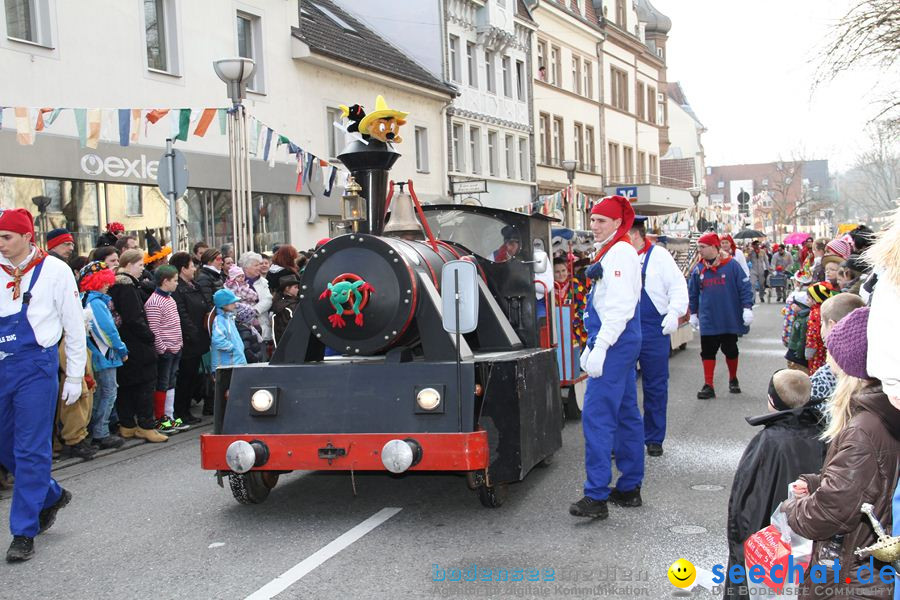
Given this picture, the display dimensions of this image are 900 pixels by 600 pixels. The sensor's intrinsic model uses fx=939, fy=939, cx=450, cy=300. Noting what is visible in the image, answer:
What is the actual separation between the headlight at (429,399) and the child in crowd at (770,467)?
2.24 m

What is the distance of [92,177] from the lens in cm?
1413

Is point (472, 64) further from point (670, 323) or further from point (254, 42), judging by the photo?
point (670, 323)

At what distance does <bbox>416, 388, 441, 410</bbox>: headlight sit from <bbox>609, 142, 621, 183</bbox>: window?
3790 cm

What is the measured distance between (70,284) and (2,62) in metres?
8.65

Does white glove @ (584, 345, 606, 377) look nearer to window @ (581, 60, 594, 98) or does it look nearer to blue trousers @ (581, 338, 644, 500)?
blue trousers @ (581, 338, 644, 500)

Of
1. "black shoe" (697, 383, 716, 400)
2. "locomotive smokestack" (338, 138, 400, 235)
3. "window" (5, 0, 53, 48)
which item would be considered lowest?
"black shoe" (697, 383, 716, 400)

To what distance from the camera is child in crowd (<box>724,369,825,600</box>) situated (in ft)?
11.1

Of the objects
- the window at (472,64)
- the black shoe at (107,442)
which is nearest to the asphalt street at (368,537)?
the black shoe at (107,442)

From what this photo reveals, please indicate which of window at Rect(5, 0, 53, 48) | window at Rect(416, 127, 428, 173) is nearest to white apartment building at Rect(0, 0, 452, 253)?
window at Rect(5, 0, 53, 48)

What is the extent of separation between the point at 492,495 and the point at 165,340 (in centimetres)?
421

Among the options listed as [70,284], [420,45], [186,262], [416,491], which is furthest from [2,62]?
[420,45]

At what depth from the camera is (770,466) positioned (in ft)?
11.1

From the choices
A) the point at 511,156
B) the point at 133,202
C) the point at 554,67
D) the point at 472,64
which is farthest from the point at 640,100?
the point at 133,202

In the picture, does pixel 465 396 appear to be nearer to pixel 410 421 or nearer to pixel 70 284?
pixel 410 421
